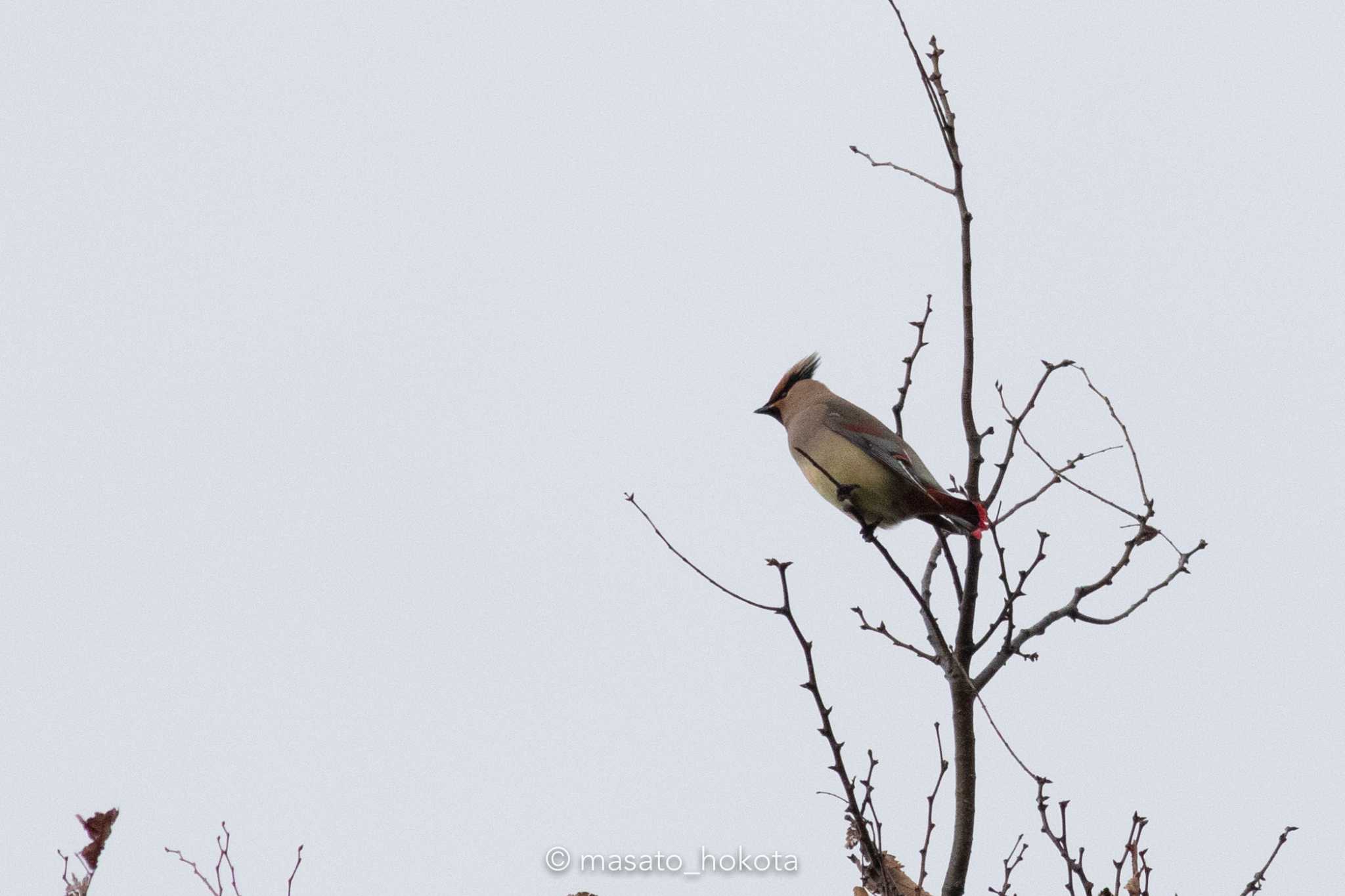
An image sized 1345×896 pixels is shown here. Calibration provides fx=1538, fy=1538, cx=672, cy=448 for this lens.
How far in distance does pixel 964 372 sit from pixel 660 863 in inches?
66.7

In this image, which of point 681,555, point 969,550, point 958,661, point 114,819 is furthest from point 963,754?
point 114,819

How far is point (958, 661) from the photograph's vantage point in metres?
3.23

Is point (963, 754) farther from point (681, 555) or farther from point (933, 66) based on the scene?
point (933, 66)

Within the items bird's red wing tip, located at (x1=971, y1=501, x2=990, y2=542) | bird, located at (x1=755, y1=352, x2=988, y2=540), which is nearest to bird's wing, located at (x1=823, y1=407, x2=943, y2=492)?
bird, located at (x1=755, y1=352, x2=988, y2=540)

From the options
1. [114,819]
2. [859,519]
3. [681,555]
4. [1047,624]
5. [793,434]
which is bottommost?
[114,819]

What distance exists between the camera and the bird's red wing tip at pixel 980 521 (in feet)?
10.7

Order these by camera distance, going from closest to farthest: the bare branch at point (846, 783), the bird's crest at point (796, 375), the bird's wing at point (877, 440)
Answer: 1. the bare branch at point (846, 783)
2. the bird's wing at point (877, 440)
3. the bird's crest at point (796, 375)

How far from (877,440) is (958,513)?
2.93 feet

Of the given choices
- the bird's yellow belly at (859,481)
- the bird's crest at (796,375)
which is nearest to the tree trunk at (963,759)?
the bird's yellow belly at (859,481)

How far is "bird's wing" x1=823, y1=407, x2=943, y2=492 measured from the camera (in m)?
4.88

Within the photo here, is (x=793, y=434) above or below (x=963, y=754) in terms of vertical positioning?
above

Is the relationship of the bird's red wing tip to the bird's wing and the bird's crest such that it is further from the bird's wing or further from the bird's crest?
the bird's crest

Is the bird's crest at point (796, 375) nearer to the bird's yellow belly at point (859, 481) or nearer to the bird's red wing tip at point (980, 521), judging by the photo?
the bird's yellow belly at point (859, 481)

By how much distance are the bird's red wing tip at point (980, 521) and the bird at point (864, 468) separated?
31.1 inches
